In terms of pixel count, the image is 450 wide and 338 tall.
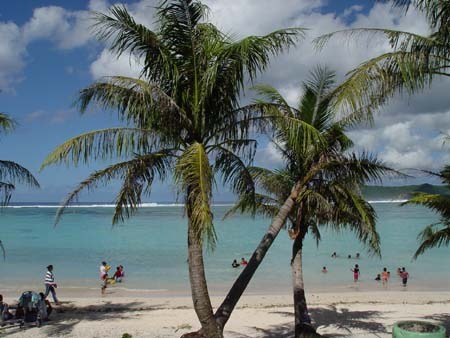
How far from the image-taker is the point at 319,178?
1040 cm

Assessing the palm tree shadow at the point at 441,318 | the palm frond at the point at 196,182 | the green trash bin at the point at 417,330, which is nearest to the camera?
the green trash bin at the point at 417,330

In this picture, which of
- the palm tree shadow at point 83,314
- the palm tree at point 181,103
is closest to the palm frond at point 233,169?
the palm tree at point 181,103

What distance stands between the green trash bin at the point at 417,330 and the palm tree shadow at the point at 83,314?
9.21m

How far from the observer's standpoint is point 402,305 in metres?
17.4

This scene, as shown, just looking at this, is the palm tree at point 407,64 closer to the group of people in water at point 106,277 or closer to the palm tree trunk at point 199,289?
the palm tree trunk at point 199,289

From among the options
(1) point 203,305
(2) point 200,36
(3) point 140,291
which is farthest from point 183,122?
(3) point 140,291

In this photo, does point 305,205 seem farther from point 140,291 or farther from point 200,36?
point 140,291

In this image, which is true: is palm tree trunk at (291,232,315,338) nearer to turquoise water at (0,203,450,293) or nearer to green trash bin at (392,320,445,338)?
green trash bin at (392,320,445,338)

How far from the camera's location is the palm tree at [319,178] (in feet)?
32.2

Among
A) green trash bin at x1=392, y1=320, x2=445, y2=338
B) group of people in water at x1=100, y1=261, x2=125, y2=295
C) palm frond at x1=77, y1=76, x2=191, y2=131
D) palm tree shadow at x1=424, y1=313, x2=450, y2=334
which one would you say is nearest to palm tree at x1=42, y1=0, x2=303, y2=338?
palm frond at x1=77, y1=76, x2=191, y2=131

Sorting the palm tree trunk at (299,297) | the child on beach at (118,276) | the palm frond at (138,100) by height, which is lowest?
the child on beach at (118,276)

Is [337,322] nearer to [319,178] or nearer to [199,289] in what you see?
[319,178]

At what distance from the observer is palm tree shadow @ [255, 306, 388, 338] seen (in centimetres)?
1266

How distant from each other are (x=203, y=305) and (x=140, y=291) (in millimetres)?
14986
